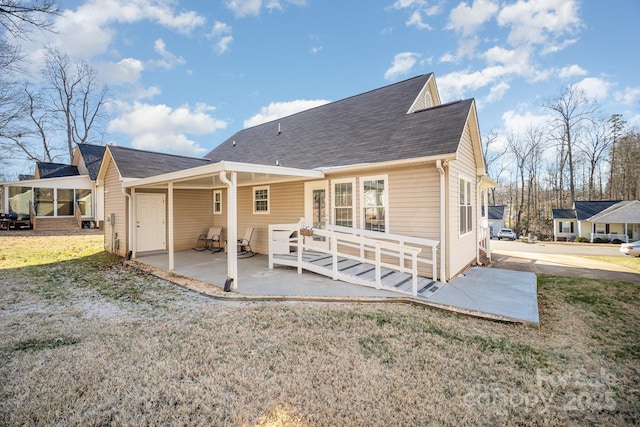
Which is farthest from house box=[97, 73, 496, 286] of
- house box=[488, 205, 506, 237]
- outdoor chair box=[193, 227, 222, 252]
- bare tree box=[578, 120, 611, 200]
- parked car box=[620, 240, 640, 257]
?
bare tree box=[578, 120, 611, 200]

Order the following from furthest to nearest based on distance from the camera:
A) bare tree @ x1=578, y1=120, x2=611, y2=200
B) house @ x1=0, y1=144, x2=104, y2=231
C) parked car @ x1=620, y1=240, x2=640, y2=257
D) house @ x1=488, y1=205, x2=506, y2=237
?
house @ x1=488, y1=205, x2=506, y2=237 → bare tree @ x1=578, y1=120, x2=611, y2=200 → house @ x1=0, y1=144, x2=104, y2=231 → parked car @ x1=620, y1=240, x2=640, y2=257

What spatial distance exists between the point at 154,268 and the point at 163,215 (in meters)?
3.30

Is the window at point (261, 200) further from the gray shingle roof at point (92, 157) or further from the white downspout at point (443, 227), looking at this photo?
the gray shingle roof at point (92, 157)

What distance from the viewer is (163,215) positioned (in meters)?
10.7

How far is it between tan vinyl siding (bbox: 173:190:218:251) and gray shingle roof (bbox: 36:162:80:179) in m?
15.2

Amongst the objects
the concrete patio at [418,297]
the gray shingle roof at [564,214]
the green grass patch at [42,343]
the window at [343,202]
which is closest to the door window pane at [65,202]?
the concrete patio at [418,297]

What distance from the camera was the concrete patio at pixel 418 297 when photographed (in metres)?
4.87

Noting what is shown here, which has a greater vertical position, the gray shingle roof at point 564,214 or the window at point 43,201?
the window at point 43,201

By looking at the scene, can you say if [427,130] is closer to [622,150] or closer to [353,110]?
[353,110]

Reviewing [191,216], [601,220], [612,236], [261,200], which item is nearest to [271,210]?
[261,200]

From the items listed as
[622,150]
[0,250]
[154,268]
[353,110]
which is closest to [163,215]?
[154,268]

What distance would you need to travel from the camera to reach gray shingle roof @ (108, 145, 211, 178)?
9.39 m

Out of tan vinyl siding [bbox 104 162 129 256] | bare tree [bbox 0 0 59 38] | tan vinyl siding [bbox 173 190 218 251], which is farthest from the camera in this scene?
tan vinyl siding [bbox 173 190 218 251]

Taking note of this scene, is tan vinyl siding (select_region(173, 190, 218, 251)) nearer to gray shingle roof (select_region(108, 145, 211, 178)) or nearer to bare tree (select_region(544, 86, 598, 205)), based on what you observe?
gray shingle roof (select_region(108, 145, 211, 178))
